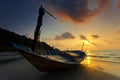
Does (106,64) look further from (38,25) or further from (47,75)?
(47,75)

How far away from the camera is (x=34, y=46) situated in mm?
20062

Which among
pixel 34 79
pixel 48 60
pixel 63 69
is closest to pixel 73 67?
pixel 63 69

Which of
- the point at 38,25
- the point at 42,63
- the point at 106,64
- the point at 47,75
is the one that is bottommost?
the point at 47,75

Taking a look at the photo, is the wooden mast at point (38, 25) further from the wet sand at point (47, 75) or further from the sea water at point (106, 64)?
the sea water at point (106, 64)

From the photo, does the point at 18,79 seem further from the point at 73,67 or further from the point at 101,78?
the point at 73,67

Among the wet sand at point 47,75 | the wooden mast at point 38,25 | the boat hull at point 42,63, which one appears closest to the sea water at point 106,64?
the wet sand at point 47,75

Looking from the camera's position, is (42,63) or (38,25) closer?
(42,63)

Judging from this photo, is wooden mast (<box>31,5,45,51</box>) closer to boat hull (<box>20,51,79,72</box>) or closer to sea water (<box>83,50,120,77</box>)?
boat hull (<box>20,51,79,72</box>)

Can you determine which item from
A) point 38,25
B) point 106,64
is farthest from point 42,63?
point 106,64

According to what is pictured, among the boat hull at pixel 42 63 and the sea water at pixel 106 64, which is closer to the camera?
the boat hull at pixel 42 63

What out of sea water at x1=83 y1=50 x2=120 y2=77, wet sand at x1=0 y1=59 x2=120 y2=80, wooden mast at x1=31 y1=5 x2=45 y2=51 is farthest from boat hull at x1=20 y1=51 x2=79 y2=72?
sea water at x1=83 y1=50 x2=120 y2=77

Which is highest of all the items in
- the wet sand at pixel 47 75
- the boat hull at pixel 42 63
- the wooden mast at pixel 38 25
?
the wooden mast at pixel 38 25

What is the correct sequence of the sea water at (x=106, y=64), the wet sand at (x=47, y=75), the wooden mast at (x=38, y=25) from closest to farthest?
the wet sand at (x=47, y=75)
the wooden mast at (x=38, y=25)
the sea water at (x=106, y=64)

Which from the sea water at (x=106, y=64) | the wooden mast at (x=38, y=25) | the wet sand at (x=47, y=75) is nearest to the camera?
the wet sand at (x=47, y=75)
